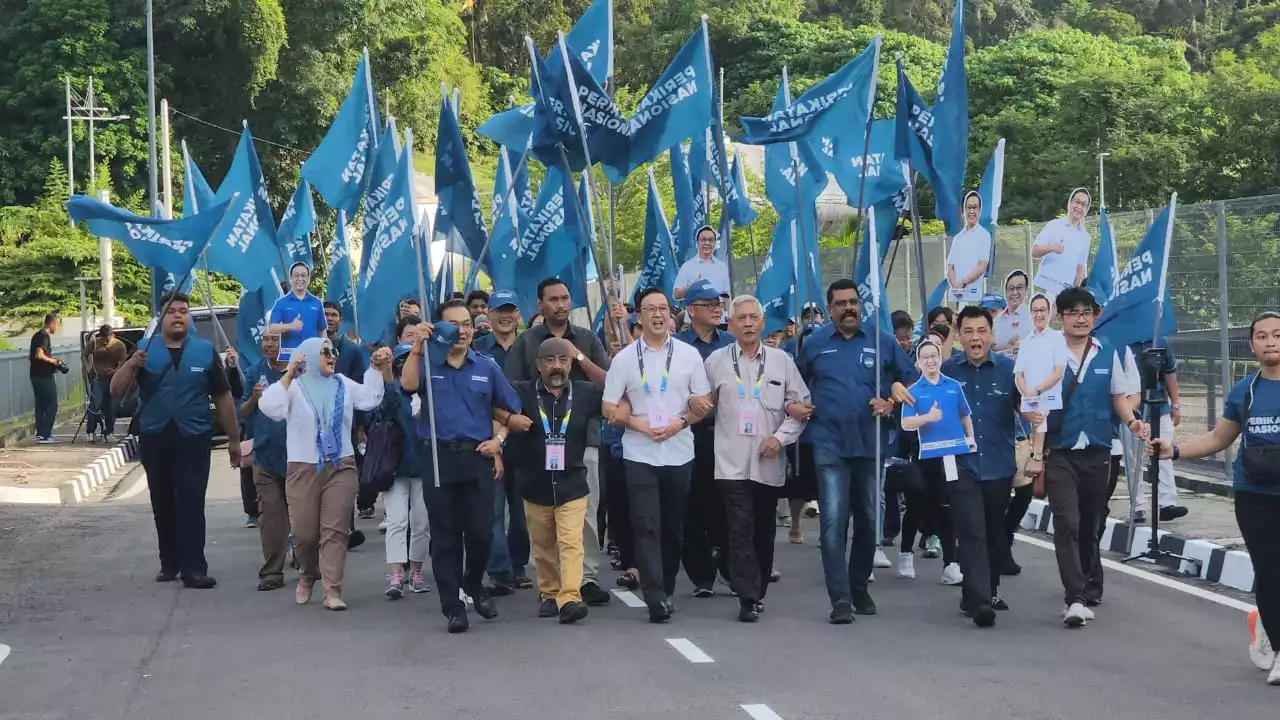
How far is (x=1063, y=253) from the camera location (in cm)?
1495

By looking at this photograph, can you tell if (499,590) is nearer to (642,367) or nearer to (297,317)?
(642,367)

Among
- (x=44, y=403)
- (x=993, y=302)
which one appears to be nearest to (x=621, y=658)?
(x=993, y=302)

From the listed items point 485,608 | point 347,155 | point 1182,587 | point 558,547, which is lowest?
point 1182,587

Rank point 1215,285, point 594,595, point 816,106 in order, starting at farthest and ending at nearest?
point 1215,285 < point 816,106 < point 594,595

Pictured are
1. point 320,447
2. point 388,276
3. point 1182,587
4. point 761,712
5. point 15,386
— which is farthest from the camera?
point 15,386

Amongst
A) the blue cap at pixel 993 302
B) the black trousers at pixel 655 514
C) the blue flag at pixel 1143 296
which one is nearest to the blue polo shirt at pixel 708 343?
the black trousers at pixel 655 514

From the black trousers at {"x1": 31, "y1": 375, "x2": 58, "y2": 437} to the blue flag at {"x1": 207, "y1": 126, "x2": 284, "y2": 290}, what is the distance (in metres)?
9.80

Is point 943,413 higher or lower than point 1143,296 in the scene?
→ lower

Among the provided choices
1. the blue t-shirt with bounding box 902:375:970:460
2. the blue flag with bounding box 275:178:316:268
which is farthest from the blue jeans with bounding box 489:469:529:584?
the blue flag with bounding box 275:178:316:268

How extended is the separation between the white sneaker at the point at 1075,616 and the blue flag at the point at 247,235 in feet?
29.3

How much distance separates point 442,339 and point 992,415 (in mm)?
3156

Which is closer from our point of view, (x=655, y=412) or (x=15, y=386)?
(x=655, y=412)

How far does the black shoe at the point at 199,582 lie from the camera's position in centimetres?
1151

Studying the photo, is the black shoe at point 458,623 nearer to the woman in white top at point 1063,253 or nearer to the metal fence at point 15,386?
the woman in white top at point 1063,253
